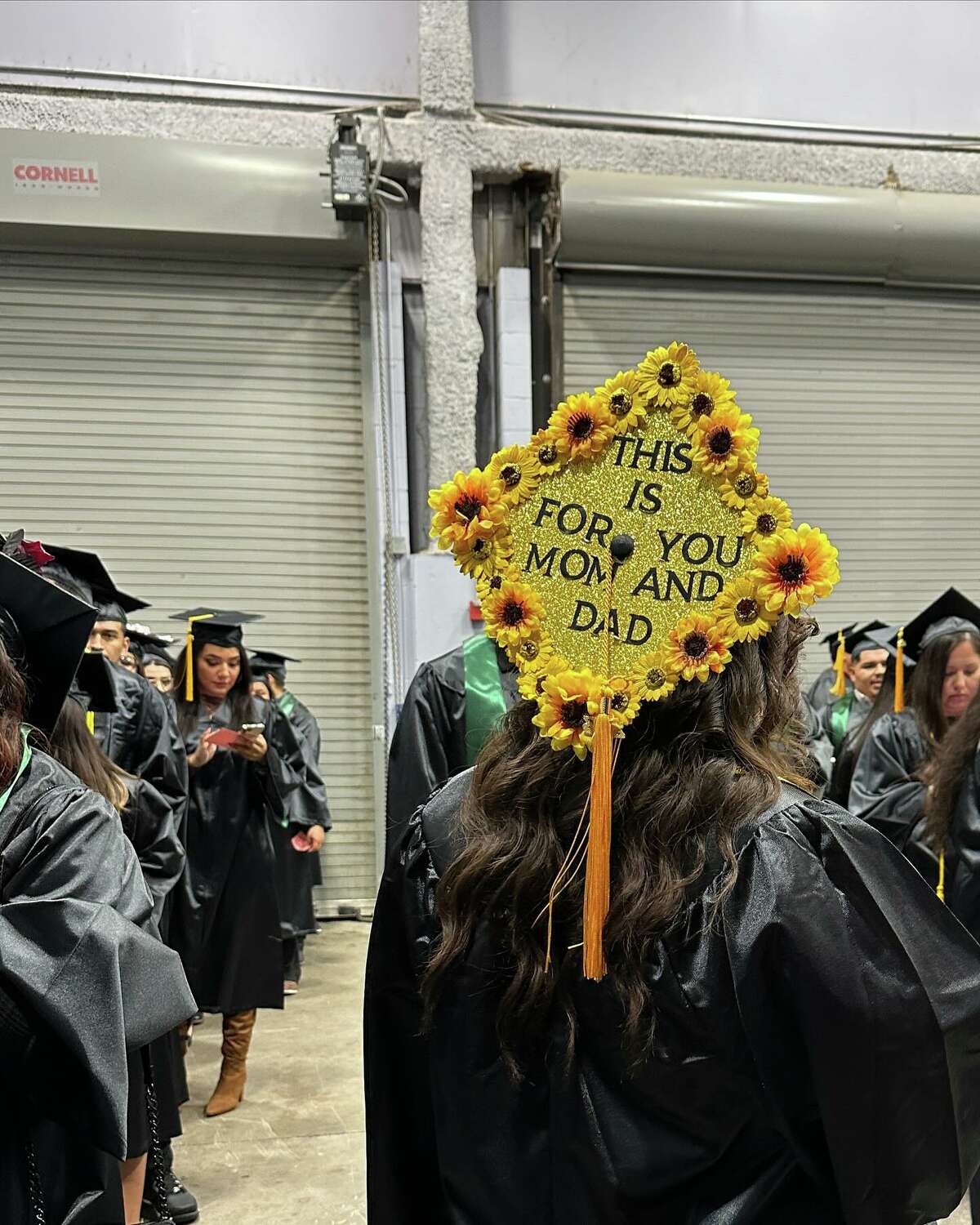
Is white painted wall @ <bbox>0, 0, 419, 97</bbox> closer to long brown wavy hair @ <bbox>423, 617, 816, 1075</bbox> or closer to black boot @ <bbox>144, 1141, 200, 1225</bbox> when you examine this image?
black boot @ <bbox>144, 1141, 200, 1225</bbox>

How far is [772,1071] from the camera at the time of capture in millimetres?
1381

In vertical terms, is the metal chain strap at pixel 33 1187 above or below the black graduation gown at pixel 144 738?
below

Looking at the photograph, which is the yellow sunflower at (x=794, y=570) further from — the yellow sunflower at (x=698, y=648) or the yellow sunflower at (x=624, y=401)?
the yellow sunflower at (x=624, y=401)

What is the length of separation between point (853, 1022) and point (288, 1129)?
3795mm

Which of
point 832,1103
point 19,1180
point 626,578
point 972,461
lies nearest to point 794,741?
point 626,578

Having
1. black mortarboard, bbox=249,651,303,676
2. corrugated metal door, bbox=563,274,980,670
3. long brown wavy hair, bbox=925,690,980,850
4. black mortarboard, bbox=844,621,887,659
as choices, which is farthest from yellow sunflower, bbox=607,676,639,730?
corrugated metal door, bbox=563,274,980,670

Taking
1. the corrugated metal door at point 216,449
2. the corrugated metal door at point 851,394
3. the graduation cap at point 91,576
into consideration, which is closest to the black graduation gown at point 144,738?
the graduation cap at point 91,576

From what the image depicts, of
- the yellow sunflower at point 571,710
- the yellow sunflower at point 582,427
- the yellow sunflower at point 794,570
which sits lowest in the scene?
the yellow sunflower at point 571,710

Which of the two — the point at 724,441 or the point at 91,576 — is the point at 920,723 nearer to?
the point at 91,576

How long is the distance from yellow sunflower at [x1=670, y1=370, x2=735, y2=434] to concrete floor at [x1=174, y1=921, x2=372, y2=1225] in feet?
10.8

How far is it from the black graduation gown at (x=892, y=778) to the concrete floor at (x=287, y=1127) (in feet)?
6.79

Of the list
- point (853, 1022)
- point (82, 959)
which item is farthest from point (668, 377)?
point (82, 959)

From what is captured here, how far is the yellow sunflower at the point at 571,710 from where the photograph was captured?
147 cm

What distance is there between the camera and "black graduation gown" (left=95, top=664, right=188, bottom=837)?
13.0 ft
